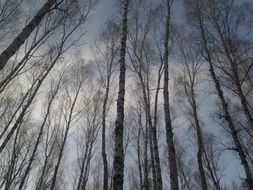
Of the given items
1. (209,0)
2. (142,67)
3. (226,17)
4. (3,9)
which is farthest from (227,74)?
(3,9)

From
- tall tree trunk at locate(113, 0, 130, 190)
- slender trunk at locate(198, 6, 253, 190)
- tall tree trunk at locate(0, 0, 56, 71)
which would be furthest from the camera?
slender trunk at locate(198, 6, 253, 190)

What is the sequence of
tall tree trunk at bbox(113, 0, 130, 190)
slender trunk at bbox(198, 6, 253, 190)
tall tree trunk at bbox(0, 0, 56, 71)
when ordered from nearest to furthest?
tall tree trunk at bbox(0, 0, 56, 71) < tall tree trunk at bbox(113, 0, 130, 190) < slender trunk at bbox(198, 6, 253, 190)

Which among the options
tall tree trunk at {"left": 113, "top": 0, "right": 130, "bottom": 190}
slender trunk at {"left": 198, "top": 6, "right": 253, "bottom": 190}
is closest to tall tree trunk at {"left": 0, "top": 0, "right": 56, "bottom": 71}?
tall tree trunk at {"left": 113, "top": 0, "right": 130, "bottom": 190}

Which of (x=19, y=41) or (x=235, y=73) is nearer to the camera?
(x=19, y=41)

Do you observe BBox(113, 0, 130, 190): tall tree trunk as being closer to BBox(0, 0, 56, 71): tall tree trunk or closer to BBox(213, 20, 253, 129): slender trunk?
BBox(0, 0, 56, 71): tall tree trunk

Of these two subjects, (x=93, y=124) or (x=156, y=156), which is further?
(x=93, y=124)

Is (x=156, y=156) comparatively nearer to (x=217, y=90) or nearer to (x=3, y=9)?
(x=217, y=90)

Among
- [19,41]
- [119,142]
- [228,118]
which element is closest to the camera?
[19,41]

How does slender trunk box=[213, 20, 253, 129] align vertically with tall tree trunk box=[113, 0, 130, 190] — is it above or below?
above

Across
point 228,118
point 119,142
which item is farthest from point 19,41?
point 228,118

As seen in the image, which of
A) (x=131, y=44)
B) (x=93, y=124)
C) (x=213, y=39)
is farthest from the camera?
(x=93, y=124)

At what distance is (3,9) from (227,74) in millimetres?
9618

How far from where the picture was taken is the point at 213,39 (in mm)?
10328

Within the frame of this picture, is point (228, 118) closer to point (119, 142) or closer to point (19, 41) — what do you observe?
point (119, 142)
